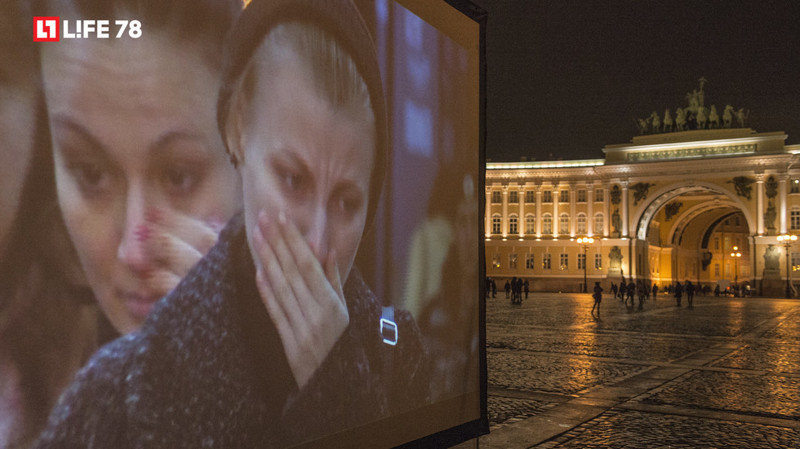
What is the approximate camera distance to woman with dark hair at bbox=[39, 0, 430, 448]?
3189mm

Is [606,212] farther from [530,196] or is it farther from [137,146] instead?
[137,146]

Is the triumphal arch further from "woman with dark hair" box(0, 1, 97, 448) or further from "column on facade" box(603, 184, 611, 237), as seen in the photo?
"woman with dark hair" box(0, 1, 97, 448)

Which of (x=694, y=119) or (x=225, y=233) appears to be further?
(x=694, y=119)

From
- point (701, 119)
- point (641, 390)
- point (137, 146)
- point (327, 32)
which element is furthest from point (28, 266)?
point (701, 119)

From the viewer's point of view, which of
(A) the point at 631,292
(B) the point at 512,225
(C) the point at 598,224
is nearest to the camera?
(A) the point at 631,292

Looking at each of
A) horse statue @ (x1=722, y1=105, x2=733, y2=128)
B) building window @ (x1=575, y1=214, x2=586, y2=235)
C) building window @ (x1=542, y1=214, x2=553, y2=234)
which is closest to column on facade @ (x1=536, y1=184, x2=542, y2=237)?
building window @ (x1=542, y1=214, x2=553, y2=234)

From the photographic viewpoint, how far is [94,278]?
3010 millimetres

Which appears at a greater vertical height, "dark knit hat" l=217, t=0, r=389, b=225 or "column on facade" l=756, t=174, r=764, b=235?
"column on facade" l=756, t=174, r=764, b=235

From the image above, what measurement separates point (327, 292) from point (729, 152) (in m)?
57.7

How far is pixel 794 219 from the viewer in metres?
53.3

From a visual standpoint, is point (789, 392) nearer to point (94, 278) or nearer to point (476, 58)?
point (476, 58)

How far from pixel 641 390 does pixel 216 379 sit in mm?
5974

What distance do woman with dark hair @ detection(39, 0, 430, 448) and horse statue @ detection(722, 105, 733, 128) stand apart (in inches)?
2323

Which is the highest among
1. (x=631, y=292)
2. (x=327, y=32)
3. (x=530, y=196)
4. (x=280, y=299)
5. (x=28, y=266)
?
(x=530, y=196)
